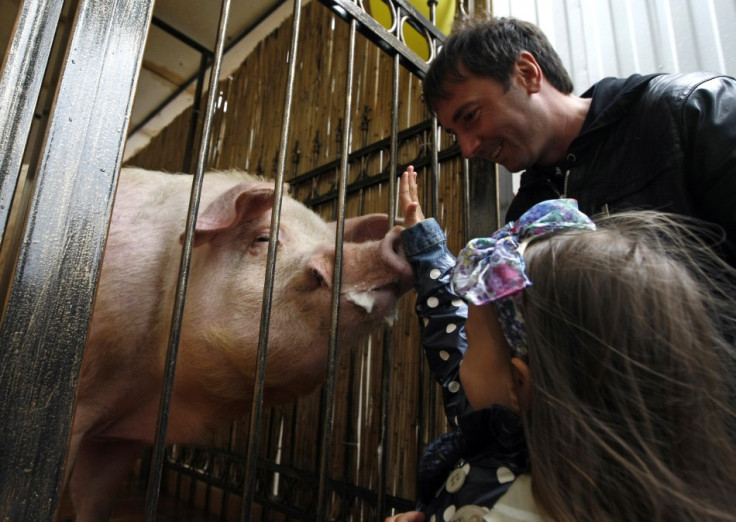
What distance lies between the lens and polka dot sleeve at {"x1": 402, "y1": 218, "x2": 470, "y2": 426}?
1246 mm

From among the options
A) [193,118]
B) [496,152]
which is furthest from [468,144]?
[193,118]

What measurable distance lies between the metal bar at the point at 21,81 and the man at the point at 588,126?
3.64 ft

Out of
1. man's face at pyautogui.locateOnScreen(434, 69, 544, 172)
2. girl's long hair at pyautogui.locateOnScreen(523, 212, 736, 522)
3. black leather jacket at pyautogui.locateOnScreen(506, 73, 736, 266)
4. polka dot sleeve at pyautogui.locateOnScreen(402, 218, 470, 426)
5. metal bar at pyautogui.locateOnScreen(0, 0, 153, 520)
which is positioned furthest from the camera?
man's face at pyautogui.locateOnScreen(434, 69, 544, 172)

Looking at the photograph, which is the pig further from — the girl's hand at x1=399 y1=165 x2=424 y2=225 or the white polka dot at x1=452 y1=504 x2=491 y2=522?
the white polka dot at x1=452 y1=504 x2=491 y2=522

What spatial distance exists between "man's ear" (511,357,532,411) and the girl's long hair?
0.05 m

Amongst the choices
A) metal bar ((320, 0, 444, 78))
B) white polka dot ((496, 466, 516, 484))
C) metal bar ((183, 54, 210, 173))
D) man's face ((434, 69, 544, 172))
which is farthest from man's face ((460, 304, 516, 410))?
metal bar ((183, 54, 210, 173))

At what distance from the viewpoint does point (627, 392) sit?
685 mm

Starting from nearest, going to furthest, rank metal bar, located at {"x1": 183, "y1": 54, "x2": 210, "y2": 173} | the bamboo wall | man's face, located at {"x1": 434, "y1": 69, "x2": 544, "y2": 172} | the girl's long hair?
the girl's long hair, man's face, located at {"x1": 434, "y1": 69, "x2": 544, "y2": 172}, the bamboo wall, metal bar, located at {"x1": 183, "y1": 54, "x2": 210, "y2": 173}

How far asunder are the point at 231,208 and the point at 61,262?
76 cm

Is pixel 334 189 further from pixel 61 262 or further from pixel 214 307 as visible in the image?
pixel 61 262

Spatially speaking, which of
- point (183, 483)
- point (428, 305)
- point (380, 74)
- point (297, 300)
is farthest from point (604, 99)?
point (183, 483)

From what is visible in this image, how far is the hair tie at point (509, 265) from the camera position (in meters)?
0.75

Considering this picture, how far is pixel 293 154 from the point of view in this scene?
369 centimetres

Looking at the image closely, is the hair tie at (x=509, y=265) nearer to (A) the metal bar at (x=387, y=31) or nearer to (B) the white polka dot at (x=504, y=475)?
(B) the white polka dot at (x=504, y=475)
